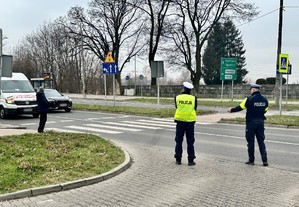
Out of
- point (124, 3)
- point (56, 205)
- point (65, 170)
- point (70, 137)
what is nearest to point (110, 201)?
point (56, 205)

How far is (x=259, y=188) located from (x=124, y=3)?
150 ft

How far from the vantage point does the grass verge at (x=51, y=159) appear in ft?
21.3

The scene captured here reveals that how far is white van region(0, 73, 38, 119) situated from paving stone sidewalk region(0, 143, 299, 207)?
41.0ft

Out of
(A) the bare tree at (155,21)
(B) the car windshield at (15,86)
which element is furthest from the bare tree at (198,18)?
(B) the car windshield at (15,86)

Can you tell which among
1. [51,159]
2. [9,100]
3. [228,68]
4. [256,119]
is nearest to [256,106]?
[256,119]

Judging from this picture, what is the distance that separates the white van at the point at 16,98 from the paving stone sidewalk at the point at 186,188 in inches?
492

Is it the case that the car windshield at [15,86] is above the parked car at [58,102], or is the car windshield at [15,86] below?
above

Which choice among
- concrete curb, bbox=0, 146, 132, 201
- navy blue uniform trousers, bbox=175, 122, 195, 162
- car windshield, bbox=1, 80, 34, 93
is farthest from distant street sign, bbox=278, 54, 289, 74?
concrete curb, bbox=0, 146, 132, 201

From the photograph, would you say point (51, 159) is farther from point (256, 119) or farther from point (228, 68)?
point (228, 68)

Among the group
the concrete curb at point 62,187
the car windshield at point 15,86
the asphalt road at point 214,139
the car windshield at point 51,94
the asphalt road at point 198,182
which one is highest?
the car windshield at point 15,86

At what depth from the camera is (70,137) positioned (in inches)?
435

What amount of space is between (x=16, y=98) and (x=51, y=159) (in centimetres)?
1236

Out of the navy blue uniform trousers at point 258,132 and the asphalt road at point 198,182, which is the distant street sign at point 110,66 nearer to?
the asphalt road at point 198,182

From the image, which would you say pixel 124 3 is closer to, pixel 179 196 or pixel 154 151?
pixel 154 151
